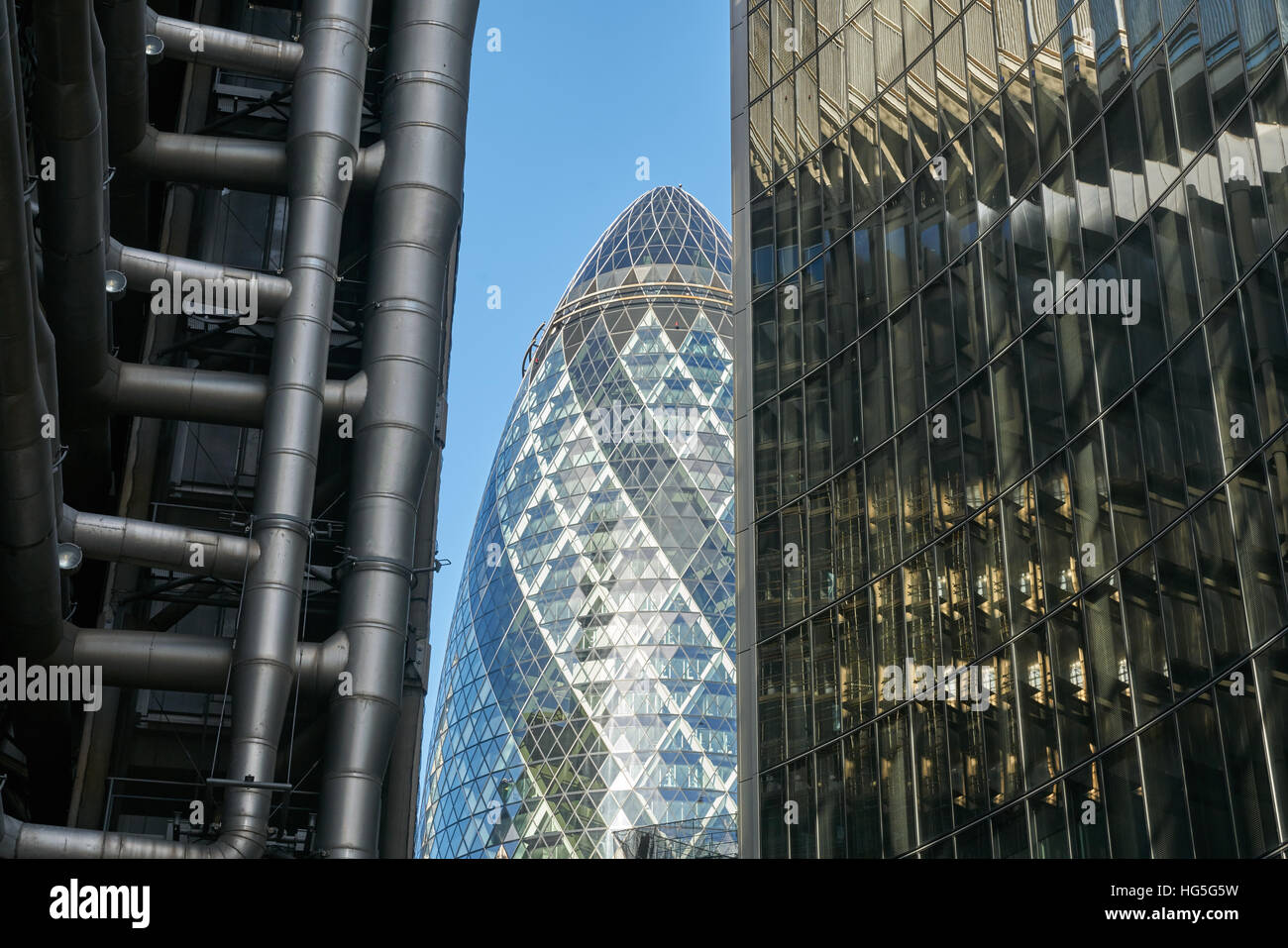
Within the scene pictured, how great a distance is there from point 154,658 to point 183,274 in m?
8.08

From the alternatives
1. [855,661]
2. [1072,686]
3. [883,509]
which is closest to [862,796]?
[855,661]

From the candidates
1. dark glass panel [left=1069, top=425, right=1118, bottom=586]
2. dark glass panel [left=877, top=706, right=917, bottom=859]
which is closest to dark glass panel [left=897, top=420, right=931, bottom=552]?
dark glass panel [left=877, top=706, right=917, bottom=859]

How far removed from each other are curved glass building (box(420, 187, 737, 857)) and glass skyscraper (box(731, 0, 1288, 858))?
52089 millimetres

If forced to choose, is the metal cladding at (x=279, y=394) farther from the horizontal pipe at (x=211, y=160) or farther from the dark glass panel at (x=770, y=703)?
the dark glass panel at (x=770, y=703)

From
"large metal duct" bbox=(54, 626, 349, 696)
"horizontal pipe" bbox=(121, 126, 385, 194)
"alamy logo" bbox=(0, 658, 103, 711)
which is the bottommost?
"alamy logo" bbox=(0, 658, 103, 711)

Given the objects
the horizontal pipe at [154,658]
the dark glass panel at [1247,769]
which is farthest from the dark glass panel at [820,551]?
the dark glass panel at [1247,769]

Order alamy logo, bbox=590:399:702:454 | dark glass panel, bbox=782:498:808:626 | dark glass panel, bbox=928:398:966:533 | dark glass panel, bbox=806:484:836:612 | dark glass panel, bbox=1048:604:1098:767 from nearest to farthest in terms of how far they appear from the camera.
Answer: dark glass panel, bbox=1048:604:1098:767 → dark glass panel, bbox=928:398:966:533 → dark glass panel, bbox=806:484:836:612 → dark glass panel, bbox=782:498:808:626 → alamy logo, bbox=590:399:702:454

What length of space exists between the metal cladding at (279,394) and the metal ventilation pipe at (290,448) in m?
0.04

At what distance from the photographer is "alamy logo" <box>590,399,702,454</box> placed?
101 meters

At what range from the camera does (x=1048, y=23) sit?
31734 millimetres

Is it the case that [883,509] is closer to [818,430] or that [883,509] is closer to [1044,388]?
[818,430]

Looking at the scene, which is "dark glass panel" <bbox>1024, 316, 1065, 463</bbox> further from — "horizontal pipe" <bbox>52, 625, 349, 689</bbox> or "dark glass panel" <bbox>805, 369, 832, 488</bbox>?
"horizontal pipe" <bbox>52, 625, 349, 689</bbox>
